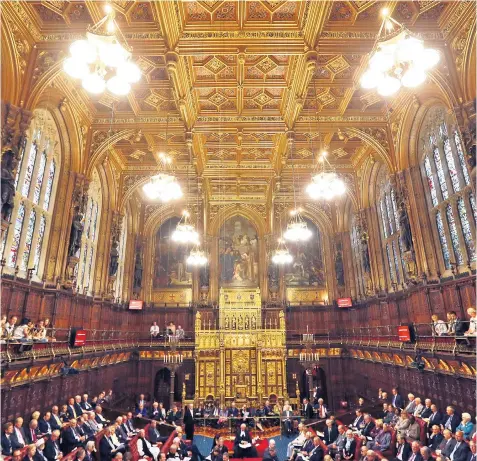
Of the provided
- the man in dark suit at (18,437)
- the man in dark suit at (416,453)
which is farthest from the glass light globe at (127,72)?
the man in dark suit at (416,453)

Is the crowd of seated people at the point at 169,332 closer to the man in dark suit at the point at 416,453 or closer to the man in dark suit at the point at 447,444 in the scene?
the man in dark suit at the point at 416,453

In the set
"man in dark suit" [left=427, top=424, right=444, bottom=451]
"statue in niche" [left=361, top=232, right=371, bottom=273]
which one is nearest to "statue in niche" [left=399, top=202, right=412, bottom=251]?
"statue in niche" [left=361, top=232, right=371, bottom=273]

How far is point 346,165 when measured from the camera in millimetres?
19672

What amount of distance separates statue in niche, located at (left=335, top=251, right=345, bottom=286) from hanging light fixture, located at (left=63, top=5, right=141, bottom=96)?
715 inches

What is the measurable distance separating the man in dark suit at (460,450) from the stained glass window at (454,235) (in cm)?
552


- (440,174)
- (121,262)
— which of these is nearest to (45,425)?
(121,262)

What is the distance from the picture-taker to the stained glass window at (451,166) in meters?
11.7

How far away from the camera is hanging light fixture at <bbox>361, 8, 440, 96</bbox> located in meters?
5.81

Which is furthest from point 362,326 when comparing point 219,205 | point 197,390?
point 219,205

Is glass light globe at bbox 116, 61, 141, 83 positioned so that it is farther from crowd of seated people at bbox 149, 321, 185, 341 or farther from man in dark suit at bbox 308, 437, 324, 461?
crowd of seated people at bbox 149, 321, 185, 341

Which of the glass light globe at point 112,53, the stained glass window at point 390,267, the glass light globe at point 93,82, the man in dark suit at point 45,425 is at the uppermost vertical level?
the glass light globe at point 112,53

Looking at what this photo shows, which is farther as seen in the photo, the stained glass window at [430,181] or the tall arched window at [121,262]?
the tall arched window at [121,262]

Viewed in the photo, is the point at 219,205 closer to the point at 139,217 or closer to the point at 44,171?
the point at 139,217

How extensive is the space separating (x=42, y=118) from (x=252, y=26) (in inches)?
323
